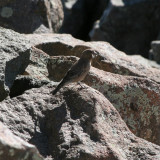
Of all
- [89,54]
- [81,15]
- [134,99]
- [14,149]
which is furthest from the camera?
[81,15]

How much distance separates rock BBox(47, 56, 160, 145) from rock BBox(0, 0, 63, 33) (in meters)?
3.75

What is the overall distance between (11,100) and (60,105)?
69 centimetres

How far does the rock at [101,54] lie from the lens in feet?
31.7

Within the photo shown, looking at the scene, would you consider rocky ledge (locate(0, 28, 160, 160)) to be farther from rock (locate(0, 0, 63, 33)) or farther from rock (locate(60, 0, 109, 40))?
rock (locate(60, 0, 109, 40))

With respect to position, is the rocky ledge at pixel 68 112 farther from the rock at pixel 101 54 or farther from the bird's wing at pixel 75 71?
the rock at pixel 101 54

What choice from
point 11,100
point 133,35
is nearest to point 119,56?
point 11,100

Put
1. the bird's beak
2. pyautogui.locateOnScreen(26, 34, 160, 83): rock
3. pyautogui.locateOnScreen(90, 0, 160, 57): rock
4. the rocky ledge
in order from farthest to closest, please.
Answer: pyautogui.locateOnScreen(90, 0, 160, 57): rock < pyautogui.locateOnScreen(26, 34, 160, 83): rock < the bird's beak < the rocky ledge

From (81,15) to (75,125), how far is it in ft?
40.9

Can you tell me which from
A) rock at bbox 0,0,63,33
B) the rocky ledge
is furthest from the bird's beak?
rock at bbox 0,0,63,33

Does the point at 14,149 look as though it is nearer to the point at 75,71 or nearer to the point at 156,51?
the point at 75,71

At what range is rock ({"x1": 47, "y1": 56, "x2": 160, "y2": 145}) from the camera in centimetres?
802

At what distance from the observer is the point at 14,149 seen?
16.7ft

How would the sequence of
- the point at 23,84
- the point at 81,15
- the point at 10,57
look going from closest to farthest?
the point at 10,57 → the point at 23,84 → the point at 81,15

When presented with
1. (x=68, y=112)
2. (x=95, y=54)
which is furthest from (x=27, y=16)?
(x=68, y=112)
